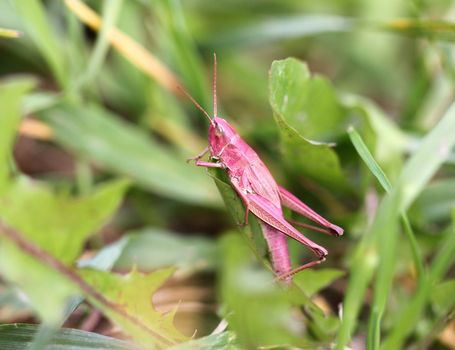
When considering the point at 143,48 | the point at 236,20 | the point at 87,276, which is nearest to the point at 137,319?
the point at 87,276

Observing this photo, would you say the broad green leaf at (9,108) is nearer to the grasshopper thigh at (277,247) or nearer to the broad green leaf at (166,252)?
the grasshopper thigh at (277,247)

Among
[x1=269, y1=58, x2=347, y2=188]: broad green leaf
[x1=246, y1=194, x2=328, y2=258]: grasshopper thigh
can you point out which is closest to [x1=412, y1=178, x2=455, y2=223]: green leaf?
[x1=269, y1=58, x2=347, y2=188]: broad green leaf

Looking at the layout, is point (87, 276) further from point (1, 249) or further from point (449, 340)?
point (449, 340)

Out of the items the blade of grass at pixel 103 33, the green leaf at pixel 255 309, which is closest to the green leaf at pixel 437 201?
the green leaf at pixel 255 309

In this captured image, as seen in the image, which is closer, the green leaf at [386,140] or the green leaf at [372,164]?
the green leaf at [372,164]

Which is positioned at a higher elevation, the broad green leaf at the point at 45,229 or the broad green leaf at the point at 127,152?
the broad green leaf at the point at 127,152

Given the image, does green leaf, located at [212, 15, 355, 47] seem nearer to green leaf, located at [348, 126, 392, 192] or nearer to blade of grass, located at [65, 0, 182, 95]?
blade of grass, located at [65, 0, 182, 95]
